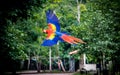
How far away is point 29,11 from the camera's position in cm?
1575

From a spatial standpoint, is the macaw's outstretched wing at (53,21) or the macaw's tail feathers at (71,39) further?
the macaw's outstretched wing at (53,21)

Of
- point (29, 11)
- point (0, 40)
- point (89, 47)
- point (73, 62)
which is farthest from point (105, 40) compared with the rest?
point (73, 62)

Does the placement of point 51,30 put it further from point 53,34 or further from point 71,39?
point 71,39

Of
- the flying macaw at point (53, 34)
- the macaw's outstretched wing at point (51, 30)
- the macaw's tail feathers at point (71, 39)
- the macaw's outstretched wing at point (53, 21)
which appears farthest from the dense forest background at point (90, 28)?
the macaw's outstretched wing at point (53, 21)

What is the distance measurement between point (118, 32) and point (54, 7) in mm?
18069

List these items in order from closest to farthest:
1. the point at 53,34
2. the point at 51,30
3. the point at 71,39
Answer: the point at 71,39
the point at 53,34
the point at 51,30

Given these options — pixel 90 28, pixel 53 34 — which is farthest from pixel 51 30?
pixel 90 28

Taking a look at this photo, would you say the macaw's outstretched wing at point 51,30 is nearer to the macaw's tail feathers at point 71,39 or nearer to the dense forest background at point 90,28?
the macaw's tail feathers at point 71,39

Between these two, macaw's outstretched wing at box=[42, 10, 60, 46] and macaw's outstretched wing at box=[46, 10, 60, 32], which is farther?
macaw's outstretched wing at box=[46, 10, 60, 32]

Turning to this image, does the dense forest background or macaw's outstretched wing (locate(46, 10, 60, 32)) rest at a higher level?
macaw's outstretched wing (locate(46, 10, 60, 32))

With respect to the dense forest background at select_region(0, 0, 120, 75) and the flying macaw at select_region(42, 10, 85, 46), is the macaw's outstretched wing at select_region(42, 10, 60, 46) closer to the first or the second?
the flying macaw at select_region(42, 10, 85, 46)

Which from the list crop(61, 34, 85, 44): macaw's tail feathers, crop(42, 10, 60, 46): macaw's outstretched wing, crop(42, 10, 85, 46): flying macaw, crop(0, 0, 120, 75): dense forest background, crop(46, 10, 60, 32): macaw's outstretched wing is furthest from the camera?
crop(46, 10, 60, 32): macaw's outstretched wing

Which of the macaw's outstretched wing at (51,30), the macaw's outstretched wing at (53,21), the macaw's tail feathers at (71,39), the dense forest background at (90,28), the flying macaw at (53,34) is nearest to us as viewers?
the dense forest background at (90,28)

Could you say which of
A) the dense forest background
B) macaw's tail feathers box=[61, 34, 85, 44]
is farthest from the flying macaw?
the dense forest background
